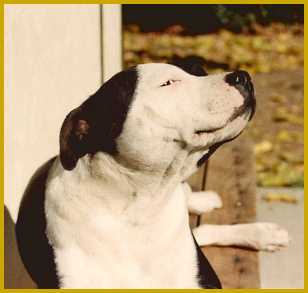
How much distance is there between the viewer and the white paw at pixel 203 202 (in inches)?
176

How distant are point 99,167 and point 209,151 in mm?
463

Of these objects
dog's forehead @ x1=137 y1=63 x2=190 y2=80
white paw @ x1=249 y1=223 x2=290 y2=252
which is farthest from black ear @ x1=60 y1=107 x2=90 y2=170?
white paw @ x1=249 y1=223 x2=290 y2=252

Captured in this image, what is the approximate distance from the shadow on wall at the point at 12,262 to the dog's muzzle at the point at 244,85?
4.03ft

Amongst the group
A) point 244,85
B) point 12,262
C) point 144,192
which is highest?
point 244,85

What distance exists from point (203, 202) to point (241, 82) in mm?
1678

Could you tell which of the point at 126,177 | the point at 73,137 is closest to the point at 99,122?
the point at 73,137

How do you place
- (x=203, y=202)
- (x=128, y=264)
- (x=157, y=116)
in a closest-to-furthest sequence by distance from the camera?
(x=157, y=116)
(x=128, y=264)
(x=203, y=202)

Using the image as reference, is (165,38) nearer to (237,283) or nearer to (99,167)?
(237,283)

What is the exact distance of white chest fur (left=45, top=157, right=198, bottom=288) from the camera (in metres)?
3.10

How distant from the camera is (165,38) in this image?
888 cm

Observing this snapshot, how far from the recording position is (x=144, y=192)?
310cm

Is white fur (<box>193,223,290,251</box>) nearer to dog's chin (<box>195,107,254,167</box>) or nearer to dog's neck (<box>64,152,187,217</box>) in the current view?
dog's neck (<box>64,152,187,217</box>)

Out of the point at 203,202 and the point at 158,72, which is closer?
the point at 158,72

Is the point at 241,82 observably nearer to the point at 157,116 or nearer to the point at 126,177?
the point at 157,116
